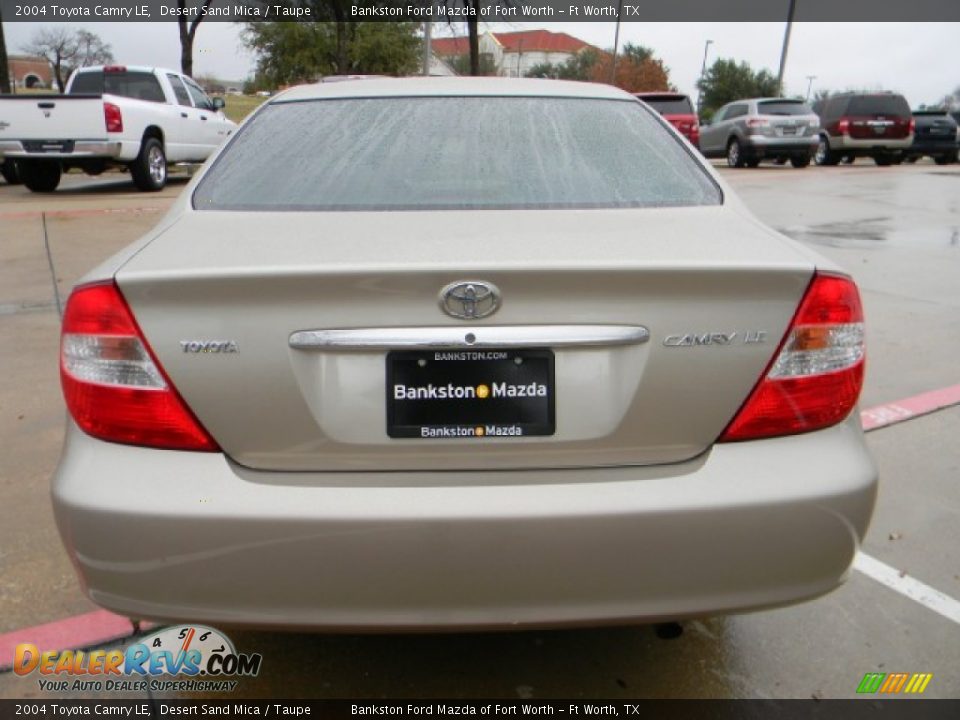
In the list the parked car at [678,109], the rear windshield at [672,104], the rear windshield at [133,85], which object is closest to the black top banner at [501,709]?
the rear windshield at [133,85]

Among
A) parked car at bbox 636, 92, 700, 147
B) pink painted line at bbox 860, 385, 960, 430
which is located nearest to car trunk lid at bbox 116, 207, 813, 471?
pink painted line at bbox 860, 385, 960, 430

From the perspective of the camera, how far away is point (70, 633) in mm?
2424

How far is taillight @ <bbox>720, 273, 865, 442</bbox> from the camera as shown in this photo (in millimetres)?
1801

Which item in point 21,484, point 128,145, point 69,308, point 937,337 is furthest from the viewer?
point 128,145

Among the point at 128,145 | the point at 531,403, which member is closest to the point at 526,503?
the point at 531,403

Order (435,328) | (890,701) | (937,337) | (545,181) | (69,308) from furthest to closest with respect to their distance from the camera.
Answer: (937,337) < (545,181) < (890,701) < (69,308) < (435,328)

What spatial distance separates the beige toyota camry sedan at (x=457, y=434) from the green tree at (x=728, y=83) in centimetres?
8304

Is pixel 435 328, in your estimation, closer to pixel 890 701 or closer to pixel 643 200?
pixel 643 200

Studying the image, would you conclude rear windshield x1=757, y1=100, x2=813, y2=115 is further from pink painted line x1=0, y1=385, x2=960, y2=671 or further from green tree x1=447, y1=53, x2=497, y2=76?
green tree x1=447, y1=53, x2=497, y2=76

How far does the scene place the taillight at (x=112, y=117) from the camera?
40.0 ft

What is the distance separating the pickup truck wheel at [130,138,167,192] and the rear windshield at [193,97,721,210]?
11.5 metres

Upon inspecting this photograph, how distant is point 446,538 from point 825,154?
24192mm

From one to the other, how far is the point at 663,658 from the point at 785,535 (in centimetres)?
78

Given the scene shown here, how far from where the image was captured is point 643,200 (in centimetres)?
228
